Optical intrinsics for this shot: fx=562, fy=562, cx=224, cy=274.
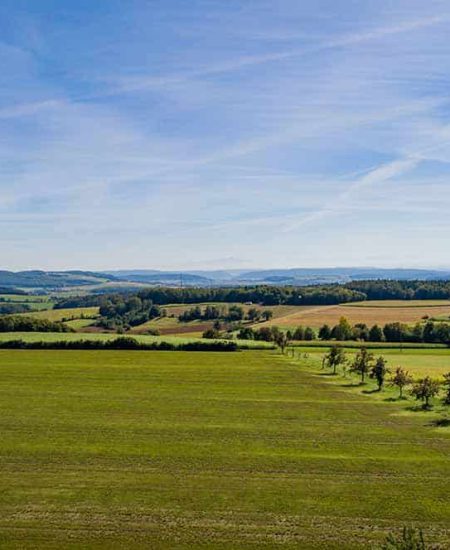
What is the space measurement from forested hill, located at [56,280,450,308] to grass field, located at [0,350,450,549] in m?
109

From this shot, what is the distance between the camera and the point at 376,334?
110m

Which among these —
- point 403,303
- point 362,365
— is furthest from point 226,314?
point 362,365

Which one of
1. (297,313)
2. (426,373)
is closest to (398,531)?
(426,373)

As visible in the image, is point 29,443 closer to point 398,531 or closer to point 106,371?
point 398,531

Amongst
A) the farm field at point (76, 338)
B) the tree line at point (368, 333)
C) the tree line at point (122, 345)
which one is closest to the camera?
the tree line at point (122, 345)

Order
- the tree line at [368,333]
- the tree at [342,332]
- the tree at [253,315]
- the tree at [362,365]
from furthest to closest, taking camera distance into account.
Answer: the tree at [253,315] → the tree at [342,332] → the tree line at [368,333] → the tree at [362,365]

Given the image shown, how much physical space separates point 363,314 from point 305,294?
35.8 metres

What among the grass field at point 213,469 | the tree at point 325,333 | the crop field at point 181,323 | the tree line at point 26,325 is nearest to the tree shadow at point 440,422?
the grass field at point 213,469

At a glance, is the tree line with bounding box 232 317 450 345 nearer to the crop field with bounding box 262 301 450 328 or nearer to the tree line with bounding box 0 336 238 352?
the crop field with bounding box 262 301 450 328

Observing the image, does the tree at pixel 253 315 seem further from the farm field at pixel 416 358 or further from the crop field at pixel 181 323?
the farm field at pixel 416 358

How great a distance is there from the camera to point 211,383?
198 feet

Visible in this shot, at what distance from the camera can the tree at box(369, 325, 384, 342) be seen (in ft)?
360

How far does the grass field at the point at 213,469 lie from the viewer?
24.2m

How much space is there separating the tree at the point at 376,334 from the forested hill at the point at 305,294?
50999mm
